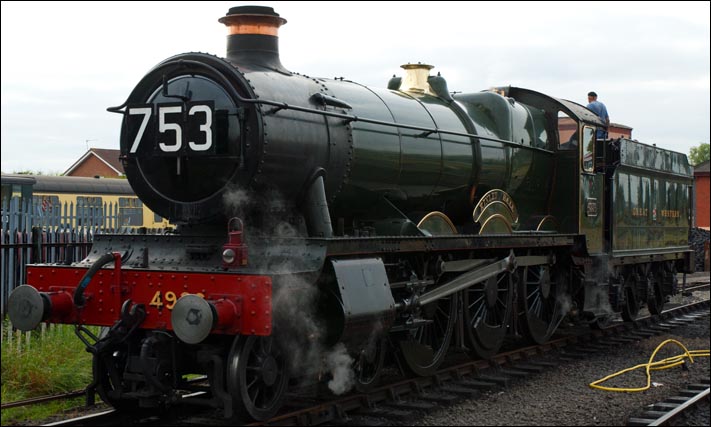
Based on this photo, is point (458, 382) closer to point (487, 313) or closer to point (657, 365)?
point (487, 313)

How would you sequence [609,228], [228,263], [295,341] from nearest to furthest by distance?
[228,263]
[295,341]
[609,228]

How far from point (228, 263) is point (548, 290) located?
5901mm

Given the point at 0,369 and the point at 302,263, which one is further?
the point at 0,369

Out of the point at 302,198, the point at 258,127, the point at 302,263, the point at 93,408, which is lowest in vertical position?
the point at 93,408

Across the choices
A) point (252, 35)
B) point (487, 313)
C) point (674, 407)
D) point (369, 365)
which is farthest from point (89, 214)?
point (674, 407)

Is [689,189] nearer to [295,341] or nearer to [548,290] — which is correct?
[548,290]

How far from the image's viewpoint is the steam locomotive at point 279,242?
6434mm

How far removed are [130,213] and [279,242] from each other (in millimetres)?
8328

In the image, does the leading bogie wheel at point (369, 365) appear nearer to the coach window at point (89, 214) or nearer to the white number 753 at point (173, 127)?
the white number 753 at point (173, 127)

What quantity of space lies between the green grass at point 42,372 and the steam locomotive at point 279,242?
0.95m

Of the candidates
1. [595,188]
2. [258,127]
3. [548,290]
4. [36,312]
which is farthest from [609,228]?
[36,312]

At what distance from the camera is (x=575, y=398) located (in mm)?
8172

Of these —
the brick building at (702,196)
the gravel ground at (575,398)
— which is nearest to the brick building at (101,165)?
the gravel ground at (575,398)

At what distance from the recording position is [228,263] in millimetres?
6348
